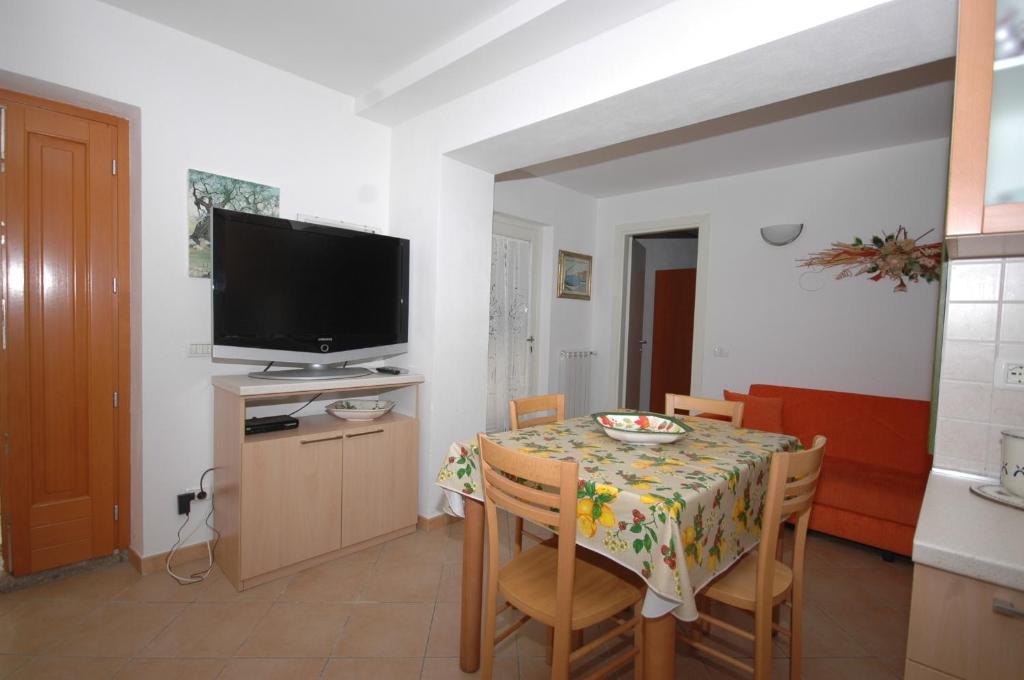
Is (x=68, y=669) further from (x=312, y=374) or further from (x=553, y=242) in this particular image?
(x=553, y=242)

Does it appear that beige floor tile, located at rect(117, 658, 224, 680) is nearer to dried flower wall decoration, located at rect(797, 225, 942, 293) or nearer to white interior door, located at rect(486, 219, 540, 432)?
white interior door, located at rect(486, 219, 540, 432)

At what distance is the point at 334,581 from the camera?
7.69 ft

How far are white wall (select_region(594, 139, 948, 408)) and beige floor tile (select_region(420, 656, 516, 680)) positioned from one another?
3062mm

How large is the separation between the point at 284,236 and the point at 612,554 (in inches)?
84.0

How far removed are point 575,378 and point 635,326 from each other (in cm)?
110

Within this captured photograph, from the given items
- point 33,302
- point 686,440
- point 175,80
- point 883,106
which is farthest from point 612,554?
point 883,106

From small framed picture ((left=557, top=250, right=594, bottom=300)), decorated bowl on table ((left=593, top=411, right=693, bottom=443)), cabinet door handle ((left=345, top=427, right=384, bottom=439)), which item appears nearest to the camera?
decorated bowl on table ((left=593, top=411, right=693, bottom=443))

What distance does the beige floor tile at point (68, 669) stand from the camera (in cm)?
168

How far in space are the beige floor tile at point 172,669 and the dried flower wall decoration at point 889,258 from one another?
4283mm

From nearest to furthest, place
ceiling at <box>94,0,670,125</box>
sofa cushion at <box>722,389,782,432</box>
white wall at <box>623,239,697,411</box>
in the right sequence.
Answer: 1. ceiling at <box>94,0,670,125</box>
2. sofa cushion at <box>722,389,782,432</box>
3. white wall at <box>623,239,697,411</box>

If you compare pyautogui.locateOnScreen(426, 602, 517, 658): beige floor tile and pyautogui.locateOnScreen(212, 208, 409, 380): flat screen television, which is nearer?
pyautogui.locateOnScreen(426, 602, 517, 658): beige floor tile

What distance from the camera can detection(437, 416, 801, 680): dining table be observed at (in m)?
1.16

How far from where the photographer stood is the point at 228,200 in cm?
254

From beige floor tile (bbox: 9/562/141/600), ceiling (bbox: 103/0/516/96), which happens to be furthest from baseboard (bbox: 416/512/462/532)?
ceiling (bbox: 103/0/516/96)
